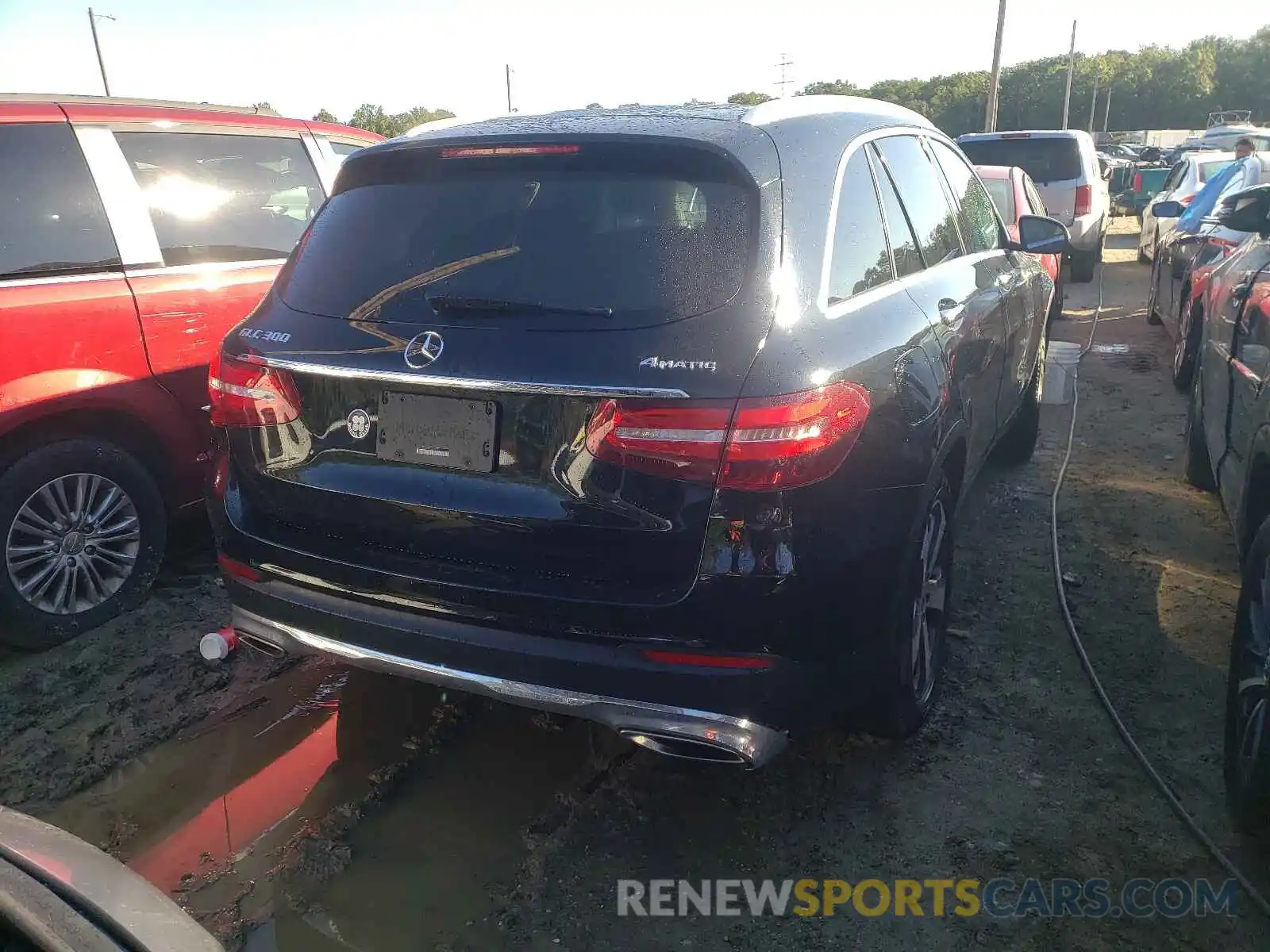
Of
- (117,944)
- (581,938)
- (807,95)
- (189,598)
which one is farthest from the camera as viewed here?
(189,598)

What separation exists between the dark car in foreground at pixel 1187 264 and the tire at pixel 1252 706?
3.55 m

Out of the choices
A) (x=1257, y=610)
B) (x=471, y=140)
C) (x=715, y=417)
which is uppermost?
(x=471, y=140)

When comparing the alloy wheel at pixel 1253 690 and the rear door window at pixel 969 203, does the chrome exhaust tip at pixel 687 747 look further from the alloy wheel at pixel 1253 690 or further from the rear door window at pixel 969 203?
the rear door window at pixel 969 203

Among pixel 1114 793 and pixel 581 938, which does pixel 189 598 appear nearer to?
pixel 581 938

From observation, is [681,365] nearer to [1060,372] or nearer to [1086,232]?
[1060,372]

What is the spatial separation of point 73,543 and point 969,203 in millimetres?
3907

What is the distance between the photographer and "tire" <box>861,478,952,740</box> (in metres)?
2.66

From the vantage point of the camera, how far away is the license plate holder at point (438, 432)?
2.38 meters

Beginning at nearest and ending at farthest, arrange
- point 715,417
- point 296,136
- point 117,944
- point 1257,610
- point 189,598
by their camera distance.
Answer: point 117,944
point 715,417
point 1257,610
point 189,598
point 296,136

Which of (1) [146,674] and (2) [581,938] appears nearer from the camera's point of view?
(2) [581,938]

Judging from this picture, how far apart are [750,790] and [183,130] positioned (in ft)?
11.8

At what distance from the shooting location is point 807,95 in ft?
10.5

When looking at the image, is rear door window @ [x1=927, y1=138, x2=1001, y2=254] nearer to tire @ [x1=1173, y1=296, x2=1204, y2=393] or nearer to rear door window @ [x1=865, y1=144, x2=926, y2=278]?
rear door window @ [x1=865, y1=144, x2=926, y2=278]

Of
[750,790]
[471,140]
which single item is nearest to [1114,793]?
[750,790]
